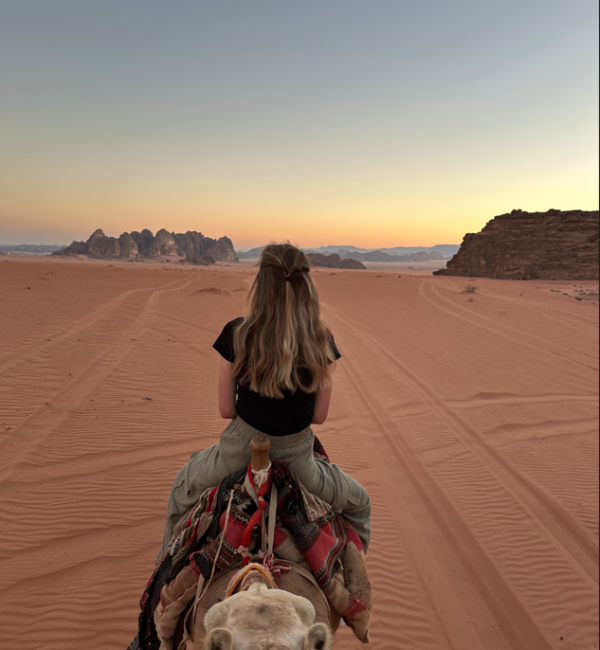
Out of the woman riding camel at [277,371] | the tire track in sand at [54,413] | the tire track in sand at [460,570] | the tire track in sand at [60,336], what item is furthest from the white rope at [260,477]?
the tire track in sand at [60,336]

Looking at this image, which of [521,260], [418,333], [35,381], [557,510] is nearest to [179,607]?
[557,510]

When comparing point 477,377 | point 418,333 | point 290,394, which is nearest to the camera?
point 290,394

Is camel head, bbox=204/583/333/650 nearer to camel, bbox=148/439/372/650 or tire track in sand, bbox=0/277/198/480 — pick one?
→ camel, bbox=148/439/372/650

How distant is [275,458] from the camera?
2430mm

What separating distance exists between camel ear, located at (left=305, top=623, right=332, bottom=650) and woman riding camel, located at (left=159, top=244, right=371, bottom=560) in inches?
39.6

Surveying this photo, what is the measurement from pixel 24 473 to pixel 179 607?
13.4 feet

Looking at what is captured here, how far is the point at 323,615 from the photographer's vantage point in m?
2.02

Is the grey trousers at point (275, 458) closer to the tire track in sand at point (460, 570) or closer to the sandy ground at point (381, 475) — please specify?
the sandy ground at point (381, 475)

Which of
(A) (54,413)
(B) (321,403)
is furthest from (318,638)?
Answer: (A) (54,413)

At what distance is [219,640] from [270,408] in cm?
117

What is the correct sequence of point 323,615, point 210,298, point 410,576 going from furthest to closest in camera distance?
point 210,298 < point 410,576 < point 323,615

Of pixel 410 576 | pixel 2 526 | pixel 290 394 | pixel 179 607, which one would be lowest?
pixel 410 576

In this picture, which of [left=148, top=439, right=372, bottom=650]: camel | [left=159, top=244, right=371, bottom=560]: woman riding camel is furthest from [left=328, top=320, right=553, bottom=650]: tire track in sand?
[left=159, top=244, right=371, bottom=560]: woman riding camel

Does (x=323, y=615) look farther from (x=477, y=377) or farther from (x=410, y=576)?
(x=477, y=377)
